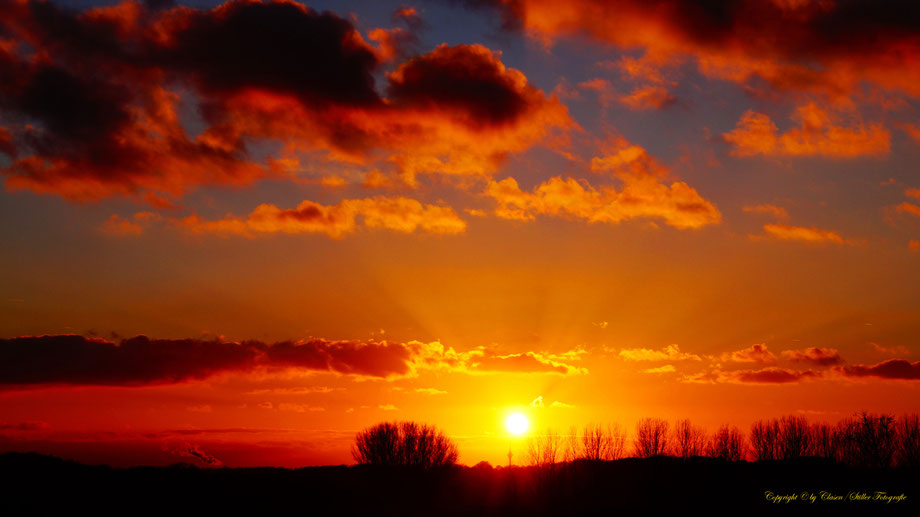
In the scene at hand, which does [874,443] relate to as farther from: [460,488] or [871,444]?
[460,488]

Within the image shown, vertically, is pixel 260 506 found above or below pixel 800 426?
below

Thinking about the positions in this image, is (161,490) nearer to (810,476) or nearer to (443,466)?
(443,466)

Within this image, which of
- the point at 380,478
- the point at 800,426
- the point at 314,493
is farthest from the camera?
the point at 800,426

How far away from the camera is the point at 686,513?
95.8 meters

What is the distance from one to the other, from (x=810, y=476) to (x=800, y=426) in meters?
18.8

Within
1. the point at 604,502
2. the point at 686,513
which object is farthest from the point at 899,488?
the point at 604,502

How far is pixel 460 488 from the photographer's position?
105 m

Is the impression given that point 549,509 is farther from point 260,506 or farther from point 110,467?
point 110,467

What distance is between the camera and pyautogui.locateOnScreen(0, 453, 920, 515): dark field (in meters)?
89.1

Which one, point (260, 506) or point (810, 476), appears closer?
point (260, 506)

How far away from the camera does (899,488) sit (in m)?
94.9

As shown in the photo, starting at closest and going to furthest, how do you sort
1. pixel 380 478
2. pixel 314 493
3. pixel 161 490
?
pixel 161 490 < pixel 314 493 < pixel 380 478

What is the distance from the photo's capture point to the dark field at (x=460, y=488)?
89062mm

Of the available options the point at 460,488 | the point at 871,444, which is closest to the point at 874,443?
the point at 871,444
